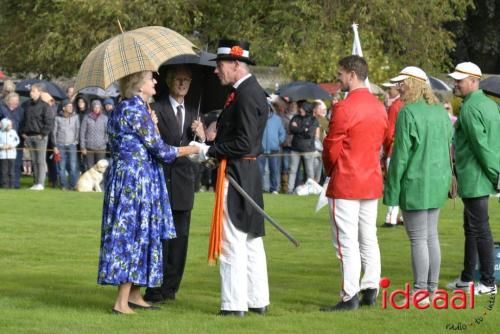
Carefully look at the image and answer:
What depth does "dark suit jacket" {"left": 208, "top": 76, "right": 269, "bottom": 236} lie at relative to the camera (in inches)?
391

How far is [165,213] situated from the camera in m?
10.3

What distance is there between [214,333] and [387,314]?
165 centimetres

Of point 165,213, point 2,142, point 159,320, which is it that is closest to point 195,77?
point 165,213

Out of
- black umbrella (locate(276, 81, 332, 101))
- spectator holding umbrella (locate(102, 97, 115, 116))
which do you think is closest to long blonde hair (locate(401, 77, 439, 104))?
spectator holding umbrella (locate(102, 97, 115, 116))

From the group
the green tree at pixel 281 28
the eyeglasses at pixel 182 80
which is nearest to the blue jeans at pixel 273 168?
the green tree at pixel 281 28

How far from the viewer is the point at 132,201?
395 inches

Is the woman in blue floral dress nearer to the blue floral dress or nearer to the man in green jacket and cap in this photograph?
the blue floral dress

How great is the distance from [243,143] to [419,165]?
1.58 meters

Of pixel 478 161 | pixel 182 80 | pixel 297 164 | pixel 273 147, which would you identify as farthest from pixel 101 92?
pixel 478 161

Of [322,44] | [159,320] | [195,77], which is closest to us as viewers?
[159,320]

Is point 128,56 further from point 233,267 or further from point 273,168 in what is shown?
point 273,168

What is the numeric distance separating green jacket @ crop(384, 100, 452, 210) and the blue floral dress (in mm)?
1871

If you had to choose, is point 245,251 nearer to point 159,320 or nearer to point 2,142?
point 159,320

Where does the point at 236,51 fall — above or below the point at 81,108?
above
